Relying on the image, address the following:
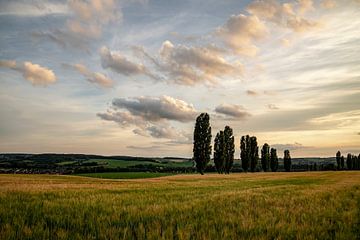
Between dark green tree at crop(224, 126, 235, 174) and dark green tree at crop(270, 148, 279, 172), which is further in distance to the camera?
dark green tree at crop(270, 148, 279, 172)

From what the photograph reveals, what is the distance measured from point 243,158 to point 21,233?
10124 cm

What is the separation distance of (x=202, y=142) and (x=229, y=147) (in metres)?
24.3

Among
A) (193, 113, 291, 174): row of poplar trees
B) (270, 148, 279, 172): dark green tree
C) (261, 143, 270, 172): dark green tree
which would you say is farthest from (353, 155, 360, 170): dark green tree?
(261, 143, 270, 172): dark green tree

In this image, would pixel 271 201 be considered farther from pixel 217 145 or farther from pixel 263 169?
pixel 263 169

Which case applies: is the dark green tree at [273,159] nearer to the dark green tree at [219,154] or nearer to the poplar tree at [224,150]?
the poplar tree at [224,150]

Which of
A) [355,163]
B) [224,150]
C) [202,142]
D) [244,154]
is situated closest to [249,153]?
[244,154]

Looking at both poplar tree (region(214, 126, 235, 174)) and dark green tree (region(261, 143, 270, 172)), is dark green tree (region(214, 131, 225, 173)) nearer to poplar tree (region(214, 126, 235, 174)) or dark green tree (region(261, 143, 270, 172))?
poplar tree (region(214, 126, 235, 174))

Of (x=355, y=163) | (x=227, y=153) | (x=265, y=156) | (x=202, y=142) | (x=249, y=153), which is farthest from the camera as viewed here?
(x=355, y=163)

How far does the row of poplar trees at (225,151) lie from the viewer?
71.4 m

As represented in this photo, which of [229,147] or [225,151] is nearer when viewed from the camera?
[225,151]

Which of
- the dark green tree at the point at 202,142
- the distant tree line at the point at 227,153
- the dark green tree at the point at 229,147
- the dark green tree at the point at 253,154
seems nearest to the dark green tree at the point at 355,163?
the distant tree line at the point at 227,153

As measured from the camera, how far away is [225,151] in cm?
8712

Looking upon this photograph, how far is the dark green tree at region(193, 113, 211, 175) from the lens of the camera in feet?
233

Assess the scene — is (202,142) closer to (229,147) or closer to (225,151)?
(225,151)
